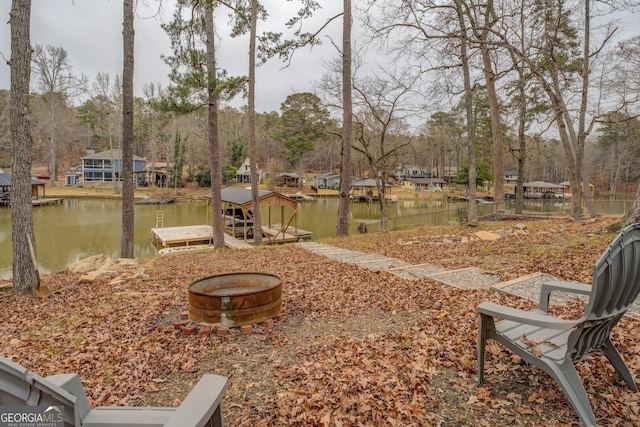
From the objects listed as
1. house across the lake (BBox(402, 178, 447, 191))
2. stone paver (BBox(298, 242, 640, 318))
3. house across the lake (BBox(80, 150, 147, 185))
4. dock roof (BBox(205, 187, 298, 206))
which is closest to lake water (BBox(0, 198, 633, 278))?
dock roof (BBox(205, 187, 298, 206))

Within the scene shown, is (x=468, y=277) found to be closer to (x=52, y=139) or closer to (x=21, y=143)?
(x=21, y=143)

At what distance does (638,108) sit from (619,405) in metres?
16.1

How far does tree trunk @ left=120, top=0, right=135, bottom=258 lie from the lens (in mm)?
8102

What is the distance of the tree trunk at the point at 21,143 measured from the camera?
471cm

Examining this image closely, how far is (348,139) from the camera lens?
450 inches

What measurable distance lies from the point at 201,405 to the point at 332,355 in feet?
5.54

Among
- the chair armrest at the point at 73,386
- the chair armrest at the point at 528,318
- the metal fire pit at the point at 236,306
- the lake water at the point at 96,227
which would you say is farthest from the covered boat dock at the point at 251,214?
the chair armrest at the point at 73,386

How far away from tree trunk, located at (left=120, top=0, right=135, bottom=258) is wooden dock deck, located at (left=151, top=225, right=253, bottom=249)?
499 cm

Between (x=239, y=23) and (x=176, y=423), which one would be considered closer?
(x=176, y=423)

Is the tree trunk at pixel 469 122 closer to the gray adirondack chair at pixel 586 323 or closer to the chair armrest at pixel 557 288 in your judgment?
the chair armrest at pixel 557 288

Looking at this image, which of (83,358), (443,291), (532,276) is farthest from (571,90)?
(83,358)

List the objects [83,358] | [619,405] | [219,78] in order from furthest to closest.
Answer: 1. [219,78]
2. [83,358]
3. [619,405]

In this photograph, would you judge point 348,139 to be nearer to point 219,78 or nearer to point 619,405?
point 219,78

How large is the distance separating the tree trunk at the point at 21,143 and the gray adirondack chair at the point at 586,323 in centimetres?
590
